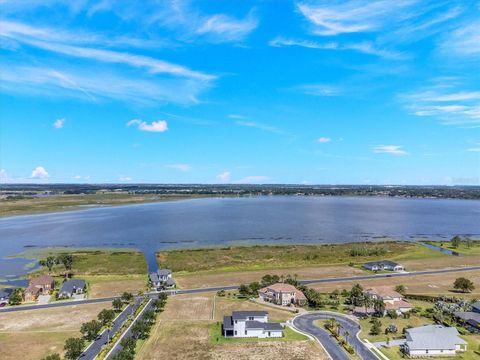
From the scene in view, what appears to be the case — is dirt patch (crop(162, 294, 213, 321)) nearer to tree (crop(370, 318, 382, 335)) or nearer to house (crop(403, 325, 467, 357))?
tree (crop(370, 318, 382, 335))

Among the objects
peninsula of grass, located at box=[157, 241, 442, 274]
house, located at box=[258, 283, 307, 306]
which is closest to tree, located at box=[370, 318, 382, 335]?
house, located at box=[258, 283, 307, 306]

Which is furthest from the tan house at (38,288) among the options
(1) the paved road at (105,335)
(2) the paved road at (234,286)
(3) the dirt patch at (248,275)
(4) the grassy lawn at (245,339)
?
(4) the grassy lawn at (245,339)

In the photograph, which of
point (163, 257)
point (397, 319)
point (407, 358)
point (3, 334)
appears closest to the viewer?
point (407, 358)

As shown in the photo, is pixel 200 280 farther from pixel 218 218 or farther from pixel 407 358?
pixel 218 218

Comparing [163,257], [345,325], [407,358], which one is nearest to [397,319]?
[345,325]

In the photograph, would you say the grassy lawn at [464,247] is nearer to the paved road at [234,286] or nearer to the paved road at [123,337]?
the paved road at [234,286]

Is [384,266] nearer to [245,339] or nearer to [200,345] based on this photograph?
[245,339]

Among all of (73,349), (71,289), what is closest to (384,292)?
(73,349)
